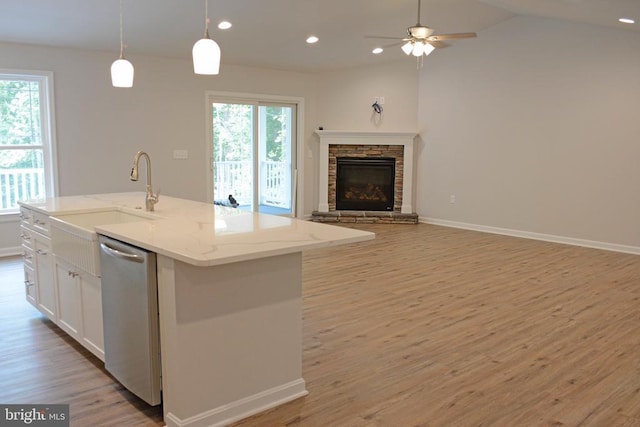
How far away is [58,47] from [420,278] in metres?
4.96

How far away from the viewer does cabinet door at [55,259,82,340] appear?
336 cm

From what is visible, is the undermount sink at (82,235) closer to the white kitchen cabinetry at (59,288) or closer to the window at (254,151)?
the white kitchen cabinetry at (59,288)

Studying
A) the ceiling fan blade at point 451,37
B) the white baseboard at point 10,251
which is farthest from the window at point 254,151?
the ceiling fan blade at point 451,37

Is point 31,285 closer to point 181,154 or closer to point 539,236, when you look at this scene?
point 181,154

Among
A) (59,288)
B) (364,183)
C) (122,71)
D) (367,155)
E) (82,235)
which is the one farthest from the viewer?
(364,183)

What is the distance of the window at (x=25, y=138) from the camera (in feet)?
20.1

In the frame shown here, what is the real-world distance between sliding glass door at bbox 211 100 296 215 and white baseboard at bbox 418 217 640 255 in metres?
2.46

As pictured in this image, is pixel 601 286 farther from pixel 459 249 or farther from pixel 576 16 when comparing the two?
pixel 576 16

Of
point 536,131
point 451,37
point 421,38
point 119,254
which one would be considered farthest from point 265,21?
point 119,254

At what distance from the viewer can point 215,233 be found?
283 cm

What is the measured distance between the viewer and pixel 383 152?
8961mm

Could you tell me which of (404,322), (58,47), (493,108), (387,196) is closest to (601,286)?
(404,322)

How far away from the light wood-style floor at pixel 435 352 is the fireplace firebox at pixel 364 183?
11.2ft

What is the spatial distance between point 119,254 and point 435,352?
207 cm
